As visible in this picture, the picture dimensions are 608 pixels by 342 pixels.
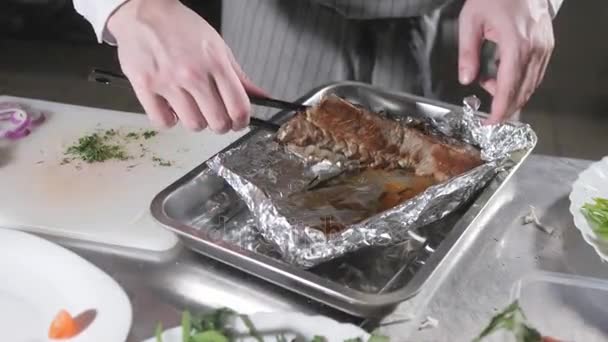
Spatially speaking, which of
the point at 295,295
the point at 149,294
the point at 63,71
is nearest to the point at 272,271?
the point at 295,295

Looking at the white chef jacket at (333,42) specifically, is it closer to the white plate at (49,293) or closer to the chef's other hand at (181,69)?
the chef's other hand at (181,69)

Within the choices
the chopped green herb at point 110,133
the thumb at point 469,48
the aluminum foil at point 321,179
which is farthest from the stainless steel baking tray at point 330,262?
the chopped green herb at point 110,133

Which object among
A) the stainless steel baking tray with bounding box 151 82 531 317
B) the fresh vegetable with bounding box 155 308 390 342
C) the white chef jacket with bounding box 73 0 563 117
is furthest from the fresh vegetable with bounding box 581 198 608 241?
the white chef jacket with bounding box 73 0 563 117

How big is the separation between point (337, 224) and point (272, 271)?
0.10 metres

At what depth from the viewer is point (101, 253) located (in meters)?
0.95

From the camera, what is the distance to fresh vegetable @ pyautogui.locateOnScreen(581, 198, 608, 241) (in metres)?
0.95

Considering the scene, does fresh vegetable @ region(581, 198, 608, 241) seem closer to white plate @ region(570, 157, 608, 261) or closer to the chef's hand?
white plate @ region(570, 157, 608, 261)

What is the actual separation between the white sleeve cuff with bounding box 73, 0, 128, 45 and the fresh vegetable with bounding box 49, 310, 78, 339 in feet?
1.34

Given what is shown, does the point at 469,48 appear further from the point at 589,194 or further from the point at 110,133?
the point at 110,133

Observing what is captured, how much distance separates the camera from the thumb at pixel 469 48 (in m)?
1.04

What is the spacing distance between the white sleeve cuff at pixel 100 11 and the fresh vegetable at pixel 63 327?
41 centimetres

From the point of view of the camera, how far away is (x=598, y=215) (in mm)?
968

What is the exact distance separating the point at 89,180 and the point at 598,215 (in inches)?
27.2

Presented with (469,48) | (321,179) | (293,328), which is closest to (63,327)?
(293,328)
